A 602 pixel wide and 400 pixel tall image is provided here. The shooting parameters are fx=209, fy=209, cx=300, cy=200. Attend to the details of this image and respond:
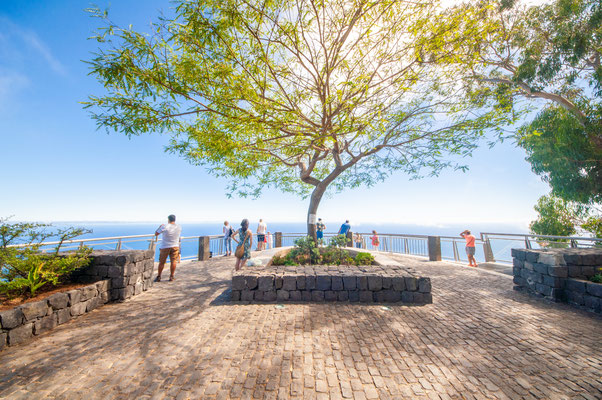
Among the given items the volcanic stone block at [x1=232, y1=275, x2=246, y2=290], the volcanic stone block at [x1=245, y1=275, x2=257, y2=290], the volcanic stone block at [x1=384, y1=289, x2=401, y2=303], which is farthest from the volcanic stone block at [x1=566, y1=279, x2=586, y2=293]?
the volcanic stone block at [x1=232, y1=275, x2=246, y2=290]

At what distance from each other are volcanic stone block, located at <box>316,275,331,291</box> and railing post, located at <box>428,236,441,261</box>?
7840mm

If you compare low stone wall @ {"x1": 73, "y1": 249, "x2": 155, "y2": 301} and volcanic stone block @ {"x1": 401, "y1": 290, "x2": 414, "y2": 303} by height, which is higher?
low stone wall @ {"x1": 73, "y1": 249, "x2": 155, "y2": 301}

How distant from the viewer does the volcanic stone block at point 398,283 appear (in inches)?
190

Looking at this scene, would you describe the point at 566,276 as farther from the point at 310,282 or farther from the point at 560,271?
the point at 310,282

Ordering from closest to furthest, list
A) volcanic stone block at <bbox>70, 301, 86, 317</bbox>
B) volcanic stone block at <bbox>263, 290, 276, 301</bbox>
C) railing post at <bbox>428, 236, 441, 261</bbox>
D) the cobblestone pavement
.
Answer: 1. the cobblestone pavement
2. volcanic stone block at <bbox>70, 301, 86, 317</bbox>
3. volcanic stone block at <bbox>263, 290, 276, 301</bbox>
4. railing post at <bbox>428, 236, 441, 261</bbox>

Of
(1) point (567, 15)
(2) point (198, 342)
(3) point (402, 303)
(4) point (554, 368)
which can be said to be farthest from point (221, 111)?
(1) point (567, 15)

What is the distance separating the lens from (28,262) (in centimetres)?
390

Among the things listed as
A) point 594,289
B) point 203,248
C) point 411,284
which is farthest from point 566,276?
point 203,248

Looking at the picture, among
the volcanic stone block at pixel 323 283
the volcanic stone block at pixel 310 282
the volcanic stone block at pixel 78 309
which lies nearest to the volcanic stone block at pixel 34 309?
the volcanic stone block at pixel 78 309

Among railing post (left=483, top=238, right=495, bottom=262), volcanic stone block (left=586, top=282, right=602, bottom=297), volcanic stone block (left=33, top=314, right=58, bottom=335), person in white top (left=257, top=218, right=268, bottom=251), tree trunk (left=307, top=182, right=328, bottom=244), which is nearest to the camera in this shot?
volcanic stone block (left=33, top=314, right=58, bottom=335)

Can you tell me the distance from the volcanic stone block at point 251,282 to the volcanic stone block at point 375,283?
8.78ft

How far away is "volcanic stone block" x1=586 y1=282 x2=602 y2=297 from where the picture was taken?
4.20m

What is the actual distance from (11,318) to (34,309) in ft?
0.95

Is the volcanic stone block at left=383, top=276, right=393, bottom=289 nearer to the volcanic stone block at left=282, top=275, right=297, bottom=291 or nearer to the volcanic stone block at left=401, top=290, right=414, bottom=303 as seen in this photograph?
the volcanic stone block at left=401, top=290, right=414, bottom=303
